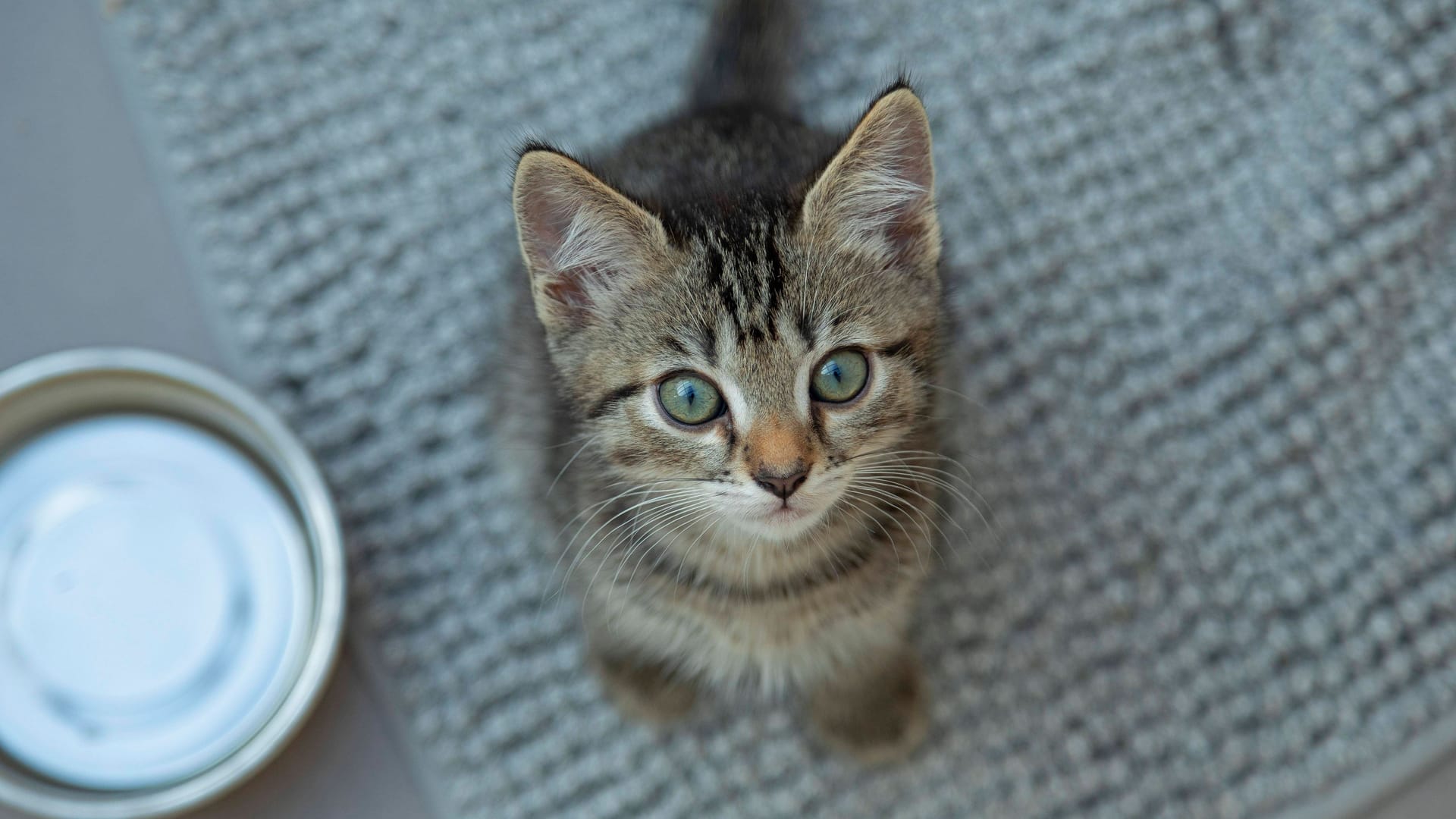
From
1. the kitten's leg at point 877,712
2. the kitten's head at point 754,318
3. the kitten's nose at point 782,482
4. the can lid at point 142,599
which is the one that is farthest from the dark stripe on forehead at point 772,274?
the can lid at point 142,599

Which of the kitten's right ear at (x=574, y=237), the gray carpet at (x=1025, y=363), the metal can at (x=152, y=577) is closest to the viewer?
the kitten's right ear at (x=574, y=237)

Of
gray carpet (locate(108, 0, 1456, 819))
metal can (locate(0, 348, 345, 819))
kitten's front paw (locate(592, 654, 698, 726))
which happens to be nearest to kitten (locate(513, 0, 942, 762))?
kitten's front paw (locate(592, 654, 698, 726))

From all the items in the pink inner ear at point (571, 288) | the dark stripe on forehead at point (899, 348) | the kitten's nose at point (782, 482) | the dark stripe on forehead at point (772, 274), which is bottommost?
the kitten's nose at point (782, 482)

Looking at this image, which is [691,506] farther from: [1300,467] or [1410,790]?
[1410,790]

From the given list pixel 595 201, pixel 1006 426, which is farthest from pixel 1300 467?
pixel 595 201

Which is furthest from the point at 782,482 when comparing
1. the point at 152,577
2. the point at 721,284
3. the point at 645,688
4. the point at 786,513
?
the point at 152,577

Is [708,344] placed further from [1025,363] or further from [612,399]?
[1025,363]

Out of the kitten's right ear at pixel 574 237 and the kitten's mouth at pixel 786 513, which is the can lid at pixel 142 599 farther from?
the kitten's mouth at pixel 786 513
